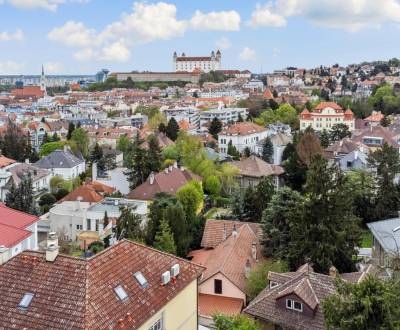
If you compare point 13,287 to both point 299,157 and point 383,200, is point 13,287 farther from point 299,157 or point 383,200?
point 299,157

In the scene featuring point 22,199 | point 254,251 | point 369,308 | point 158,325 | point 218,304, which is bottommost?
point 218,304

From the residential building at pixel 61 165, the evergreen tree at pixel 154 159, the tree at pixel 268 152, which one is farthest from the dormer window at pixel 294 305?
the tree at pixel 268 152

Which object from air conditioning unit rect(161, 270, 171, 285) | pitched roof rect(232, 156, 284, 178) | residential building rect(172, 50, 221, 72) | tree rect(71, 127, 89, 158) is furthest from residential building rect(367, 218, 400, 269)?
residential building rect(172, 50, 221, 72)

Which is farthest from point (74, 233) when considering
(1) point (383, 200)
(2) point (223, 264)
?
(1) point (383, 200)

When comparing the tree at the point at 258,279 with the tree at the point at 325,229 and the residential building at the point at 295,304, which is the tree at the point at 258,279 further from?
the residential building at the point at 295,304

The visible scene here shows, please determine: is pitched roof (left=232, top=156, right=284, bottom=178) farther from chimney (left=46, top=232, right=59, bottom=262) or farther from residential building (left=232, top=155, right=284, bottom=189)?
chimney (left=46, top=232, right=59, bottom=262)

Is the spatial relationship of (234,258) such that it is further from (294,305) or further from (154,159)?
(154,159)

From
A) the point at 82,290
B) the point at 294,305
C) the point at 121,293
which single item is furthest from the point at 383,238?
the point at 82,290
